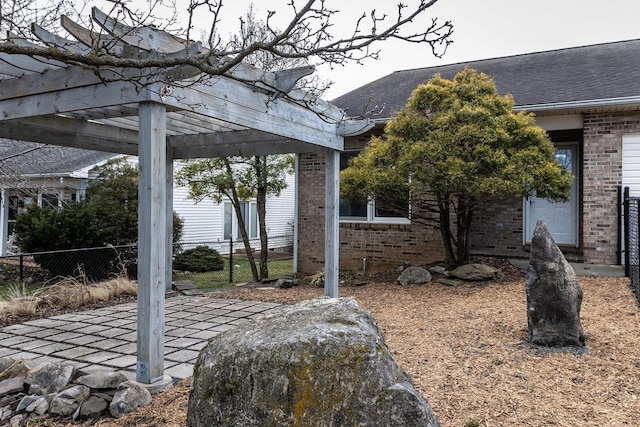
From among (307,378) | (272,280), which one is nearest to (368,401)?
(307,378)

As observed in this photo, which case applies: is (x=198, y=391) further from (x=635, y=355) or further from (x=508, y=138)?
(x=508, y=138)

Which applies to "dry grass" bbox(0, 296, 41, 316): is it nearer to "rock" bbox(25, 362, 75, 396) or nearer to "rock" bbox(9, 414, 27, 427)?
"rock" bbox(25, 362, 75, 396)

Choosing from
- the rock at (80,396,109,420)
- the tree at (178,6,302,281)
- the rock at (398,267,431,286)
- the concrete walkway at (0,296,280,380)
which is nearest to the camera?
the rock at (80,396,109,420)

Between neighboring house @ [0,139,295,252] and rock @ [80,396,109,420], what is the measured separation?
23.4ft

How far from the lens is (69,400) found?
11.6 ft

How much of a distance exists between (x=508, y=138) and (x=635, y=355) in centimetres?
468

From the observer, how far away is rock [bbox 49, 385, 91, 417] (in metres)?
3.49

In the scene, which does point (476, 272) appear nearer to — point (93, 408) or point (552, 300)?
point (552, 300)

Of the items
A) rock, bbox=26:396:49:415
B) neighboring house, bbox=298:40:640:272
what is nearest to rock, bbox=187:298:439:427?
rock, bbox=26:396:49:415

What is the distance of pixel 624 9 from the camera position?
11.2 metres

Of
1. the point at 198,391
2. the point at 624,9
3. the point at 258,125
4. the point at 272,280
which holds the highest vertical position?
the point at 624,9

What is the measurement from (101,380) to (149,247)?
1079mm

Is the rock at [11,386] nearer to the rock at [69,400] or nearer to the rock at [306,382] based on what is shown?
the rock at [69,400]

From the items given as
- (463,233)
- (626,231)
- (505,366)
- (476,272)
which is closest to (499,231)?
(463,233)
